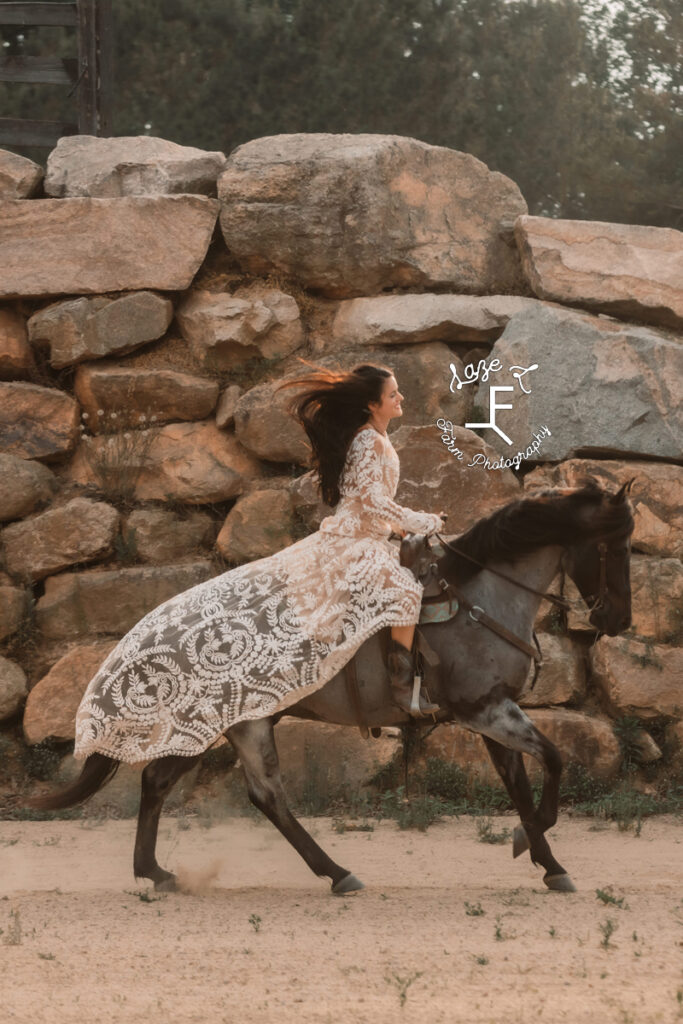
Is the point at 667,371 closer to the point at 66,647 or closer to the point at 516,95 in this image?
the point at 66,647

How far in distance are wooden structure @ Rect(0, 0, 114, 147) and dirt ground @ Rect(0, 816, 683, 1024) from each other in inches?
260

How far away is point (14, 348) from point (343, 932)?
6039mm

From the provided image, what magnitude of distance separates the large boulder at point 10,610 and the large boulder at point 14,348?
71.2 inches

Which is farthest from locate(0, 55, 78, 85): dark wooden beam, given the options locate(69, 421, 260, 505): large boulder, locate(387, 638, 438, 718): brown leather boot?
locate(387, 638, 438, 718): brown leather boot

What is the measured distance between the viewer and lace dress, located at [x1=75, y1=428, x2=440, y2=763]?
5551 mm

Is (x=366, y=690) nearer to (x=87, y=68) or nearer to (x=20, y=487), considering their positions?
(x=20, y=487)

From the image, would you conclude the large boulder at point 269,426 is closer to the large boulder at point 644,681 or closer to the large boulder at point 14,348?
the large boulder at point 14,348

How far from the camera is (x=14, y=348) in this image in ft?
30.9

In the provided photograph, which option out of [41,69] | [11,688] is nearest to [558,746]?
[11,688]

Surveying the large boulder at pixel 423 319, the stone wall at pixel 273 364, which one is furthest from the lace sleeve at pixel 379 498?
the large boulder at pixel 423 319

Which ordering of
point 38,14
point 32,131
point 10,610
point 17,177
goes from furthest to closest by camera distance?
1. point 32,131
2. point 38,14
3. point 17,177
4. point 10,610

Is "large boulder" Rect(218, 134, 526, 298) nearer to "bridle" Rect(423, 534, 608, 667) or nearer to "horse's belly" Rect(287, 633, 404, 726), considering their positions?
"bridle" Rect(423, 534, 608, 667)

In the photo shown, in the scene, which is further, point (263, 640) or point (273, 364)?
point (273, 364)

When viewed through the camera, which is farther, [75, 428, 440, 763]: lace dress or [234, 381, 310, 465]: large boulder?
[234, 381, 310, 465]: large boulder
